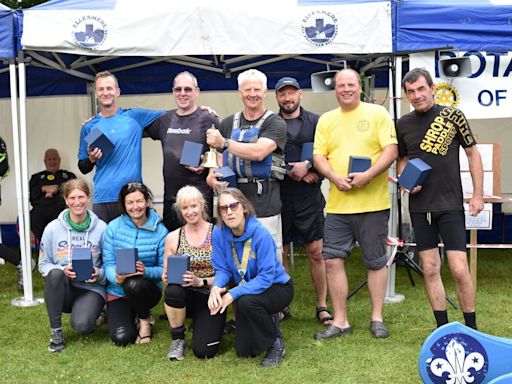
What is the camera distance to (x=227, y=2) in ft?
14.6

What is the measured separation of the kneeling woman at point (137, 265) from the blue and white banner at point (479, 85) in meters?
2.05

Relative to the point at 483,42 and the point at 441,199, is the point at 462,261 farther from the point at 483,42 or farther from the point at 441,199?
the point at 483,42

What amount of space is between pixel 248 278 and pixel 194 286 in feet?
1.13

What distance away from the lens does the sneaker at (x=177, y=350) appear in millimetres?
3604

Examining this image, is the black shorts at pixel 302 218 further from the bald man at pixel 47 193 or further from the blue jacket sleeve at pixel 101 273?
the bald man at pixel 47 193

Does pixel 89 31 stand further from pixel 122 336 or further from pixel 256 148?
pixel 122 336

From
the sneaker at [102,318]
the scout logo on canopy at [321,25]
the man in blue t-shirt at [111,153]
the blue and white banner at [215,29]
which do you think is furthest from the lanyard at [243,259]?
the scout logo on canopy at [321,25]

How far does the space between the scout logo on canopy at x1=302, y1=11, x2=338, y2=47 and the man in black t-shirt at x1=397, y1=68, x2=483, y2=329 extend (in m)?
0.91

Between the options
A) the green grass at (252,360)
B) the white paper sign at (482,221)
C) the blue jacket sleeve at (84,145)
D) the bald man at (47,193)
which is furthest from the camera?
the bald man at (47,193)

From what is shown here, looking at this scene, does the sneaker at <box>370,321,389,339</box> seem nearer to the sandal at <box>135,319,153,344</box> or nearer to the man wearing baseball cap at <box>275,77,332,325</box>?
the man wearing baseball cap at <box>275,77,332,325</box>

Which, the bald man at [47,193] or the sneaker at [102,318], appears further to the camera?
the bald man at [47,193]

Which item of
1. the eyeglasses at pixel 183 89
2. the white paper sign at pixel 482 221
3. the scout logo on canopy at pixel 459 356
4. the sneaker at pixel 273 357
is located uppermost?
the eyeglasses at pixel 183 89

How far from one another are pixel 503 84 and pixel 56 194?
4145 millimetres

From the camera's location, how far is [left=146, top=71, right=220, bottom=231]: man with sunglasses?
4000 mm
